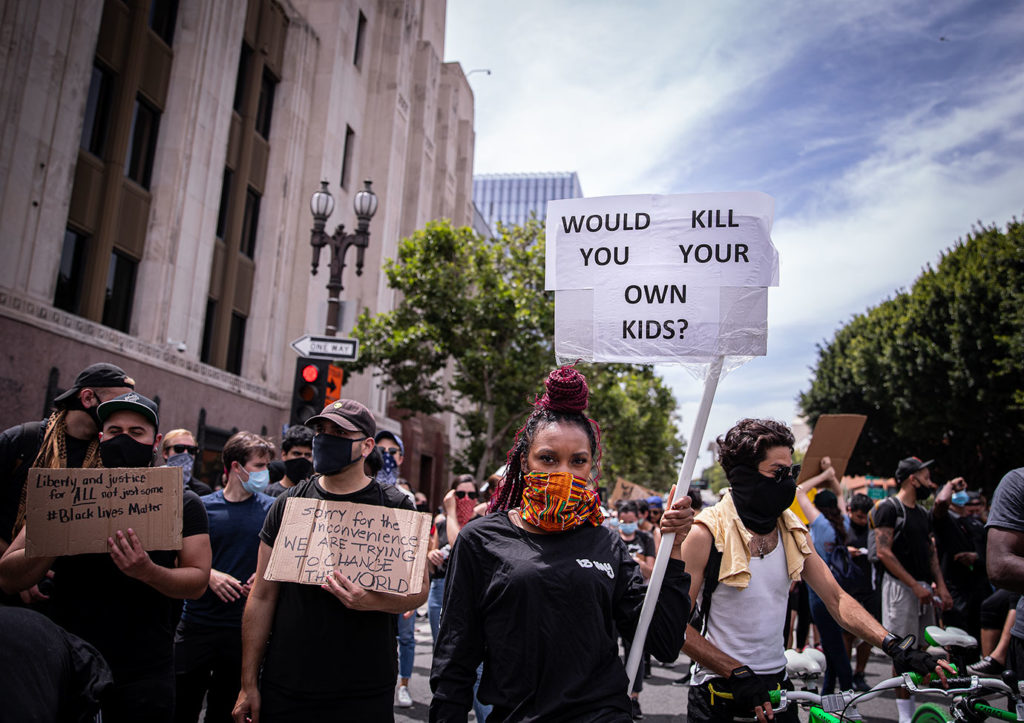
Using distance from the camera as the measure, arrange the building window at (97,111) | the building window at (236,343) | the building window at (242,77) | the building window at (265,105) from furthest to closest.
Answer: the building window at (265,105)
the building window at (236,343)
the building window at (242,77)
the building window at (97,111)

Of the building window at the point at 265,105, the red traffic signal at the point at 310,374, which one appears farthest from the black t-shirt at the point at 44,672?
the building window at the point at 265,105

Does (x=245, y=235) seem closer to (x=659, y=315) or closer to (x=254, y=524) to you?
(x=254, y=524)

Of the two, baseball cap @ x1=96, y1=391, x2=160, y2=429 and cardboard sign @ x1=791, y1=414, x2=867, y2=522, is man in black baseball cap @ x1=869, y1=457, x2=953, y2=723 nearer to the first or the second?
cardboard sign @ x1=791, y1=414, x2=867, y2=522

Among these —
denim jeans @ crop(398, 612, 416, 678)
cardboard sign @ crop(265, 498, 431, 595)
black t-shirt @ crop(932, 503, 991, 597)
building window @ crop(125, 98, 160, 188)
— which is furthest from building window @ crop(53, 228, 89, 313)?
black t-shirt @ crop(932, 503, 991, 597)

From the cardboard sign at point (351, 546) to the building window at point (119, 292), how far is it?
14.4m

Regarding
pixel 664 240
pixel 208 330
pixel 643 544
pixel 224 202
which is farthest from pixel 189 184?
pixel 664 240

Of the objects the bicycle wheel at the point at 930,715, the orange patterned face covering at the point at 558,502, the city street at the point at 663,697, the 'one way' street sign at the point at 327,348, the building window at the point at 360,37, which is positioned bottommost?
the city street at the point at 663,697

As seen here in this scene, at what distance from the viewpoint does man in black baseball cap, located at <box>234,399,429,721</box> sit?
10.4ft

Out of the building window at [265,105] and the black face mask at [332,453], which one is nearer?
the black face mask at [332,453]

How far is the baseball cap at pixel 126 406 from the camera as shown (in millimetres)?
3436

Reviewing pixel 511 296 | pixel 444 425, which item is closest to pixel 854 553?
pixel 511 296

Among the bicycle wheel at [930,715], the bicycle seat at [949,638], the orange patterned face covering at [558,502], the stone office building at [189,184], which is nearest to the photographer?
the orange patterned face covering at [558,502]

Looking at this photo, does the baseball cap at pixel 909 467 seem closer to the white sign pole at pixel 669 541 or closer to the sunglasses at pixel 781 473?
the sunglasses at pixel 781 473

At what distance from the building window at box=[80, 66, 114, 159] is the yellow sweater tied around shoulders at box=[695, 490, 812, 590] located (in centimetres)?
1571
